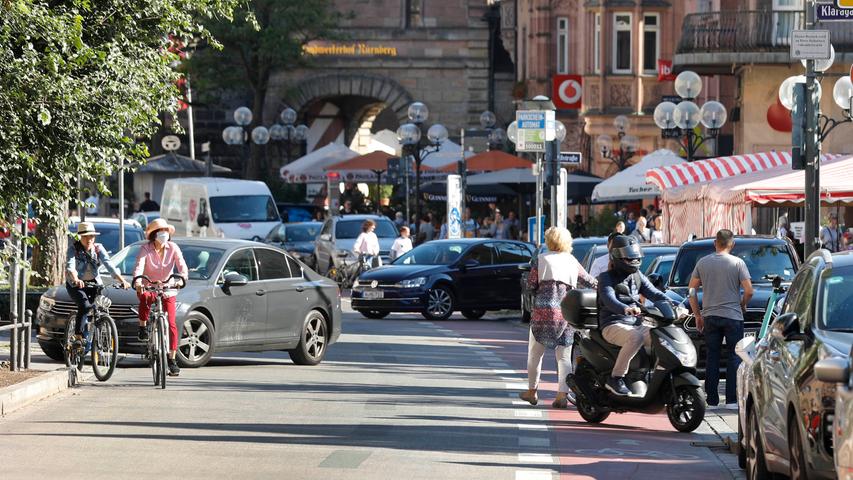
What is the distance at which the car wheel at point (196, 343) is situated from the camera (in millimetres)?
19859

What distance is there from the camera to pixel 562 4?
6397 centimetres

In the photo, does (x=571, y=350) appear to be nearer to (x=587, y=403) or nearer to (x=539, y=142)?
(x=587, y=403)

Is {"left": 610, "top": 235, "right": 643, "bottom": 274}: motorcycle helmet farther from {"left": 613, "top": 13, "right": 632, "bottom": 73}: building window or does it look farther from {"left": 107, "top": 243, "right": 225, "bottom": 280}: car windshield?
{"left": 613, "top": 13, "right": 632, "bottom": 73}: building window

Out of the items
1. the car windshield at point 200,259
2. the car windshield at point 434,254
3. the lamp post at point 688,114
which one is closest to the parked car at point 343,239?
the car windshield at point 434,254

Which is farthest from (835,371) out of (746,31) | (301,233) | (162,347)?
(301,233)

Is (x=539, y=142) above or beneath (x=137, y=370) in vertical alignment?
above

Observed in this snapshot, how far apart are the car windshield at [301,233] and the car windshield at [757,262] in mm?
25910

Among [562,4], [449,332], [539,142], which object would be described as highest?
[562,4]

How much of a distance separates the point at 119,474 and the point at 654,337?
491cm

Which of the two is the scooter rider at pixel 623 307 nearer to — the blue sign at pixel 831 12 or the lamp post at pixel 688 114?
the blue sign at pixel 831 12

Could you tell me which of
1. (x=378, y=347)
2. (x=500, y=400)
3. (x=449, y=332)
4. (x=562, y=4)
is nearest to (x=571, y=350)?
(x=500, y=400)

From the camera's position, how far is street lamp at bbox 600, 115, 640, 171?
46875 millimetres

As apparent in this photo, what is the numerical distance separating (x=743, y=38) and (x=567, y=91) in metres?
15.1

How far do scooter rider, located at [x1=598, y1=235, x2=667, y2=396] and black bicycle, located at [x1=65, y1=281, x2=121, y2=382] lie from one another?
543 cm
